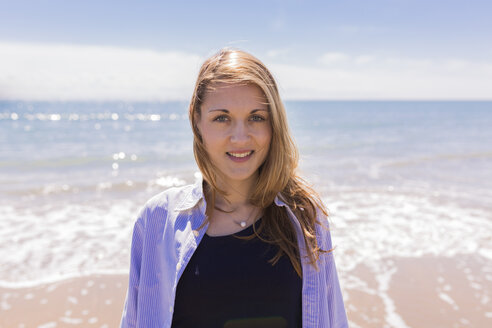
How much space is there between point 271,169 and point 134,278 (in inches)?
35.8

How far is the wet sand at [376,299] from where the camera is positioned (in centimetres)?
476

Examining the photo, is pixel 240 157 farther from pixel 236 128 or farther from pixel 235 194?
pixel 235 194

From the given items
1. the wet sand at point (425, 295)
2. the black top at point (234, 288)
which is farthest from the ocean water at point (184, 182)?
the black top at point (234, 288)

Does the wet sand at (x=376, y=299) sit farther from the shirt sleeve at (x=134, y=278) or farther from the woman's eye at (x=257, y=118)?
the woman's eye at (x=257, y=118)

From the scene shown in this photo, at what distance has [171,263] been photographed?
1934mm

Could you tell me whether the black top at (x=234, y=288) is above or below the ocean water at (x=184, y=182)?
above

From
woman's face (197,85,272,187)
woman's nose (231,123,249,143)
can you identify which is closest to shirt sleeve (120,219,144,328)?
woman's face (197,85,272,187)

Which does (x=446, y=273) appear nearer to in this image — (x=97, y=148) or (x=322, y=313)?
(x=322, y=313)

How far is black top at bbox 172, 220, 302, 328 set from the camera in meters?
1.89

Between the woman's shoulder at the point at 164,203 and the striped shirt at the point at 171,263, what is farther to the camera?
the woman's shoulder at the point at 164,203

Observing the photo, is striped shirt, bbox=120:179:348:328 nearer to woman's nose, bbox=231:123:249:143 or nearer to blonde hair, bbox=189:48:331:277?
blonde hair, bbox=189:48:331:277

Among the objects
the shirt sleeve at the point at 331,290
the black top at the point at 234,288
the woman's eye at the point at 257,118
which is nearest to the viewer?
the black top at the point at 234,288

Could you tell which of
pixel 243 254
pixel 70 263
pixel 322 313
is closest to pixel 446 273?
pixel 322 313

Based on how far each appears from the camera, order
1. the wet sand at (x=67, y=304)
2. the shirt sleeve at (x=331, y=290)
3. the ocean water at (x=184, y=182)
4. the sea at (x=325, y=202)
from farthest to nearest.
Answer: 1. the ocean water at (x=184, y=182)
2. the sea at (x=325, y=202)
3. the wet sand at (x=67, y=304)
4. the shirt sleeve at (x=331, y=290)
